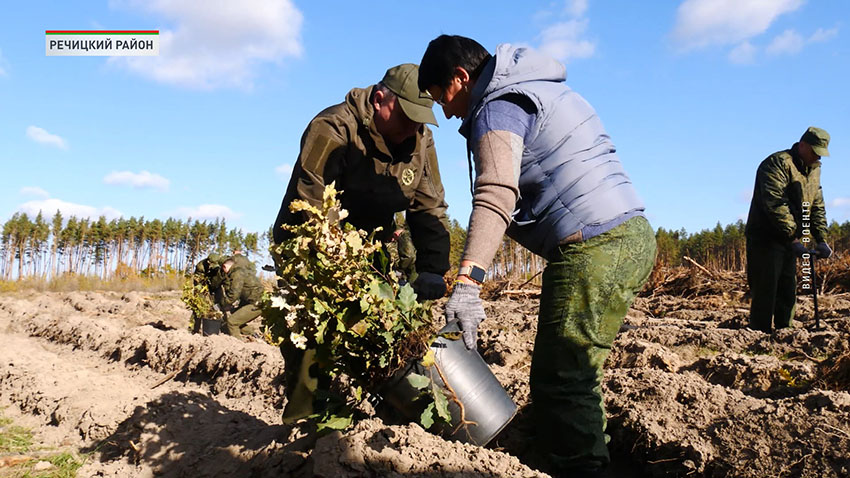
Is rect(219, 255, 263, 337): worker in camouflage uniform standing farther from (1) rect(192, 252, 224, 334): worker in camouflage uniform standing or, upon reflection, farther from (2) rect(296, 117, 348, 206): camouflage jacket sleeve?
(2) rect(296, 117, 348, 206): camouflage jacket sleeve

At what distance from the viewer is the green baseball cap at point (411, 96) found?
120 inches

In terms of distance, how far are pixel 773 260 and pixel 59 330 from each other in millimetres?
8955

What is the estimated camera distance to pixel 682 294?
1146cm

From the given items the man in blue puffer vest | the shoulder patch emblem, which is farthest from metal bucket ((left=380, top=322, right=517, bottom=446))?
the shoulder patch emblem

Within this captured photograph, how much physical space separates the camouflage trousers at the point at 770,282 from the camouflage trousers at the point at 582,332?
187 inches

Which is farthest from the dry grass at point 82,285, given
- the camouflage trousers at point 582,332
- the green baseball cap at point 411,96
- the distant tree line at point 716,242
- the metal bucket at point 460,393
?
the distant tree line at point 716,242

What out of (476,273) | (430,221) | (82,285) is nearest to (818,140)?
(430,221)

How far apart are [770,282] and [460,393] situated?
4.91 meters

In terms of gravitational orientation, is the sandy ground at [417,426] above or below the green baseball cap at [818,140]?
below

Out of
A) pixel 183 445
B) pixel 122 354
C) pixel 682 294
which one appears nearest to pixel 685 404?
pixel 183 445

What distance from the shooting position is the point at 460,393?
2.47m

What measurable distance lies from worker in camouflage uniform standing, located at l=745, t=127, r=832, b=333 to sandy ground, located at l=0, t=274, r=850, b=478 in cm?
53

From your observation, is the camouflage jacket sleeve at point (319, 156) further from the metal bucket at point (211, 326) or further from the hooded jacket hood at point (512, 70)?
the metal bucket at point (211, 326)

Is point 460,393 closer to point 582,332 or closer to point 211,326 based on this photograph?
point 582,332
